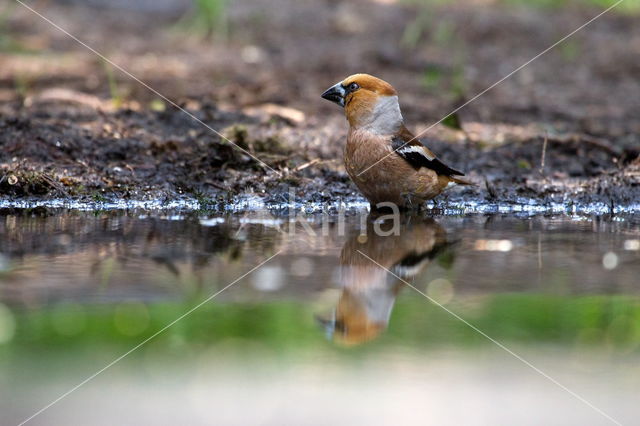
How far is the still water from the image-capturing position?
9.05 feet

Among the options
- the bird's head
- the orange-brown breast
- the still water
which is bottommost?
the still water

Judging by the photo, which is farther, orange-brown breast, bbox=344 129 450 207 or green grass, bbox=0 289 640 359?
orange-brown breast, bbox=344 129 450 207

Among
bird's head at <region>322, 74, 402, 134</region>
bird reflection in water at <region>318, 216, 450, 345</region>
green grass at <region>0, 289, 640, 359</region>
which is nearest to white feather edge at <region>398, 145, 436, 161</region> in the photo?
bird's head at <region>322, 74, 402, 134</region>

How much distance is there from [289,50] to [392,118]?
625cm

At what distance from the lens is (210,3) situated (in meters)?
12.7

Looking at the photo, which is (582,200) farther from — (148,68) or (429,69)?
(148,68)

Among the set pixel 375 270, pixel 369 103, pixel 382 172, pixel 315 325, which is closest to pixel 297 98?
pixel 369 103

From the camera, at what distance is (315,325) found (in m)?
3.55

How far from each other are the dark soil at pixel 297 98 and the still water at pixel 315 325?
143 cm

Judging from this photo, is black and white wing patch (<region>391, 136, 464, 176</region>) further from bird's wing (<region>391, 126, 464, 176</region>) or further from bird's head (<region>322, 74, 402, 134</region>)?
bird's head (<region>322, 74, 402, 134</region>)

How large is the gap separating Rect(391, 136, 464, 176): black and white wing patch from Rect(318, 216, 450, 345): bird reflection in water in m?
0.39

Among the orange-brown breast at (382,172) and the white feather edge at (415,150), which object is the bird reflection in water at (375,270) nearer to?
the orange-brown breast at (382,172)

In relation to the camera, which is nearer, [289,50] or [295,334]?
[295,334]

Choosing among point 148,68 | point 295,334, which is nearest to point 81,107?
point 148,68
